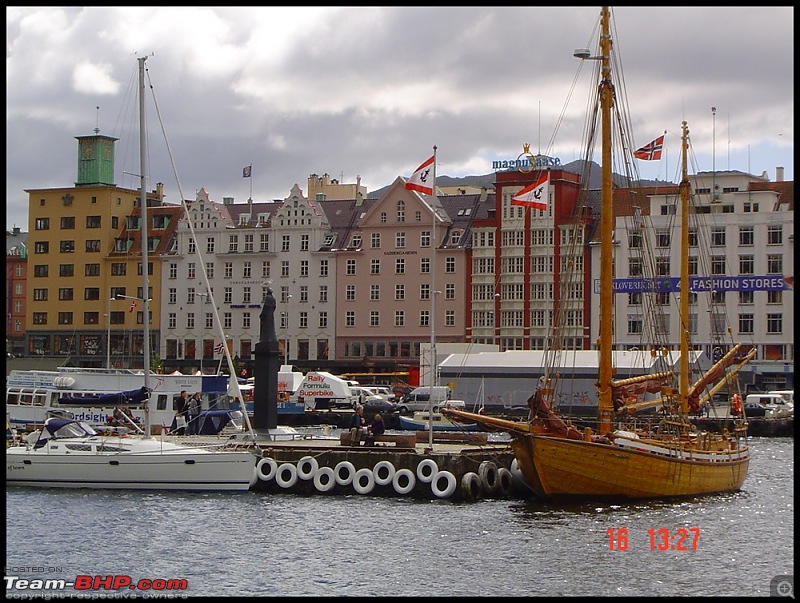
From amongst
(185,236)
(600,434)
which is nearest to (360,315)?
(185,236)

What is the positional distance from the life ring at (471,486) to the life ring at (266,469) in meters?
7.20

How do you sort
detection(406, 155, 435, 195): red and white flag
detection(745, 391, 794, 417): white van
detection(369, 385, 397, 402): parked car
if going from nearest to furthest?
detection(406, 155, 435, 195): red and white flag, detection(745, 391, 794, 417): white van, detection(369, 385, 397, 402): parked car

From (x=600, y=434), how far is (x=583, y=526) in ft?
26.4

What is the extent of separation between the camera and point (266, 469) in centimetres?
4788

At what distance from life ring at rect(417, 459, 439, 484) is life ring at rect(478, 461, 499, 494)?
5.70 feet

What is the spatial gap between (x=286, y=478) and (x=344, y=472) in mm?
2245

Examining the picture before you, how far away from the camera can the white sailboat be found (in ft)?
152

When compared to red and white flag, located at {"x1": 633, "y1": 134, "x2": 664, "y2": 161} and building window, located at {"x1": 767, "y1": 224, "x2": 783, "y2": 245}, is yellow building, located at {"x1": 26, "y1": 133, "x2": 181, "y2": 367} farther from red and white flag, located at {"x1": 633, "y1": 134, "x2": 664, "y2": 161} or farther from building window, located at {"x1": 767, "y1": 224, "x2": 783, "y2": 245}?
red and white flag, located at {"x1": 633, "y1": 134, "x2": 664, "y2": 161}

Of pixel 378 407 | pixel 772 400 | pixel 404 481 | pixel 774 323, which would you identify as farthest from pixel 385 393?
pixel 404 481

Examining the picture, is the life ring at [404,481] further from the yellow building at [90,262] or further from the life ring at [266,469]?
the yellow building at [90,262]

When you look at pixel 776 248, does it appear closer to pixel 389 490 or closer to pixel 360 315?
pixel 360 315

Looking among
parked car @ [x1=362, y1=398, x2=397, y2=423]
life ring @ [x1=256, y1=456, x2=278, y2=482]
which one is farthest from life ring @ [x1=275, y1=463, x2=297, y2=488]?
parked car @ [x1=362, y1=398, x2=397, y2=423]

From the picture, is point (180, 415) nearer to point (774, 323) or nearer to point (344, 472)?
point (344, 472)

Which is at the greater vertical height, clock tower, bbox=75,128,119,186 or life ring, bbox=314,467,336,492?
clock tower, bbox=75,128,119,186
